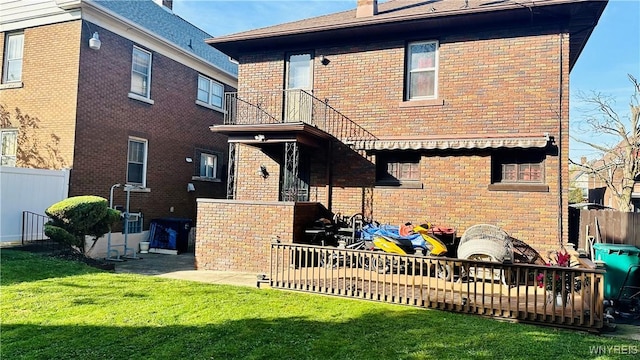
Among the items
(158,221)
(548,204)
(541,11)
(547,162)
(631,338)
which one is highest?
(541,11)

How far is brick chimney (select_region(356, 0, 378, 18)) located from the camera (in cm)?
1132

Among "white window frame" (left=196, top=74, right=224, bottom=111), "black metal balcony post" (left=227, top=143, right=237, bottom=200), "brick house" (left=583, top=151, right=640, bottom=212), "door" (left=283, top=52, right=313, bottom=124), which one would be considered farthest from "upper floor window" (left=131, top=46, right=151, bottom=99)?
"brick house" (left=583, top=151, right=640, bottom=212)

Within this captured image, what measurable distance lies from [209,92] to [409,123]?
10.5 metres

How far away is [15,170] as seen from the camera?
10297 mm

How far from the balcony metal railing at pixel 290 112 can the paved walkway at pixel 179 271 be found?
4199 millimetres

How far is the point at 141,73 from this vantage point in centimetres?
1420

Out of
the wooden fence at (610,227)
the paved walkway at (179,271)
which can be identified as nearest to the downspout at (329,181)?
the paved walkway at (179,271)

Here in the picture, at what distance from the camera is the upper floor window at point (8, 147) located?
1289 centimetres

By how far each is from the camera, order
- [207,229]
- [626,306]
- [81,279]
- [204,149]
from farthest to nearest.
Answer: [204,149], [207,229], [81,279], [626,306]

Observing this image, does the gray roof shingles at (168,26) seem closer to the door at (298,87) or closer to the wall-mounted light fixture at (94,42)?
the wall-mounted light fixture at (94,42)

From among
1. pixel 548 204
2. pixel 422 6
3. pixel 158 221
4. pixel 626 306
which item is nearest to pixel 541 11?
pixel 422 6

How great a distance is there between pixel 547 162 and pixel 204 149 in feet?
43.2

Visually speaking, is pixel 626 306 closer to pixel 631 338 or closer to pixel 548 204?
pixel 631 338

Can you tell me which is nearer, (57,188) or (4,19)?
(57,188)
